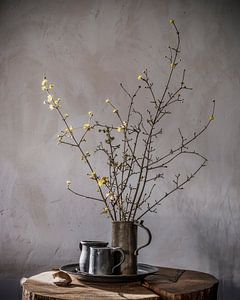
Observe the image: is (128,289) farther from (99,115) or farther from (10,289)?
(99,115)

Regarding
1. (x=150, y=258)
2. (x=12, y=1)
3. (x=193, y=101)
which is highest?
(x=12, y=1)

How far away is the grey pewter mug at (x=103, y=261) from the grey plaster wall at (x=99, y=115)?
68cm

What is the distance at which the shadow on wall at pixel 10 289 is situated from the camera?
244cm

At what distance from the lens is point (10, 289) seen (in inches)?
96.3

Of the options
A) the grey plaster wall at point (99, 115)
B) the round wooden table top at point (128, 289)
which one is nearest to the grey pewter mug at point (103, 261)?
the round wooden table top at point (128, 289)

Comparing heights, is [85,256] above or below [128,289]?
above

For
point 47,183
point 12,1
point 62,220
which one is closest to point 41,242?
point 62,220

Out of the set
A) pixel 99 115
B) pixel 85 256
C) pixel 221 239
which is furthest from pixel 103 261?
pixel 99 115

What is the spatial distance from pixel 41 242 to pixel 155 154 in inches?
30.5

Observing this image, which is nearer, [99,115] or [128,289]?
[128,289]

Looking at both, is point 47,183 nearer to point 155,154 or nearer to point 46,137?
point 46,137

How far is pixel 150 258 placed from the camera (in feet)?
Answer: 7.93

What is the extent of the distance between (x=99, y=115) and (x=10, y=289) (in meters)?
1.05

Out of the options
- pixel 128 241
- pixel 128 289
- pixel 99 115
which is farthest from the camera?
pixel 99 115
